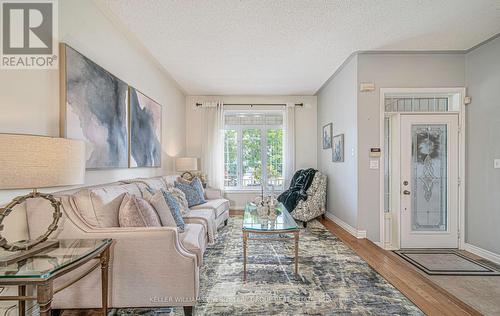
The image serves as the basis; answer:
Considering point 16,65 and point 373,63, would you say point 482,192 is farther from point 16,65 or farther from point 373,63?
point 16,65

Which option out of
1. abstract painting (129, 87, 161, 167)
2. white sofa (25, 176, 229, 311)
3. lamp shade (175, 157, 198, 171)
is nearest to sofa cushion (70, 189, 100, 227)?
white sofa (25, 176, 229, 311)

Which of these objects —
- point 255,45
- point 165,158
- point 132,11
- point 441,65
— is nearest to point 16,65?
point 132,11

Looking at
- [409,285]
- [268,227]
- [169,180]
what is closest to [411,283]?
[409,285]

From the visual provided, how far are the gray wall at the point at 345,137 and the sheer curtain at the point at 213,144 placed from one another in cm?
227

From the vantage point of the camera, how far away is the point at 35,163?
1.17 metres

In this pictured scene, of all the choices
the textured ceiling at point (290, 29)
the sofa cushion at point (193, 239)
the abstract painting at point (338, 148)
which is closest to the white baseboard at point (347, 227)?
the abstract painting at point (338, 148)

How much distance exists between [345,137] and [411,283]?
2.31 metres

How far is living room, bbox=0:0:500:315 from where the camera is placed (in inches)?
66.2

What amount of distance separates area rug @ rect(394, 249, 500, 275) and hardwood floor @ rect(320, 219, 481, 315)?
7.8 inches

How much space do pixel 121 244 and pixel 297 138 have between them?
4652mm

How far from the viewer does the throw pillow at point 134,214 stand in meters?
1.93

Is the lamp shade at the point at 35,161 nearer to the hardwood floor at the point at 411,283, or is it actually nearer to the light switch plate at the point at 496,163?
the hardwood floor at the point at 411,283

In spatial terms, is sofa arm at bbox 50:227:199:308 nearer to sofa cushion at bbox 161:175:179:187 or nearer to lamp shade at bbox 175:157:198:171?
sofa cushion at bbox 161:175:179:187

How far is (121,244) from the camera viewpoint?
178cm
